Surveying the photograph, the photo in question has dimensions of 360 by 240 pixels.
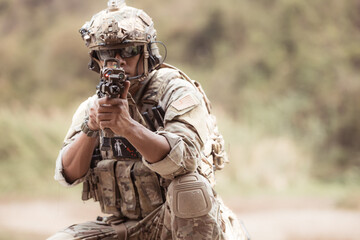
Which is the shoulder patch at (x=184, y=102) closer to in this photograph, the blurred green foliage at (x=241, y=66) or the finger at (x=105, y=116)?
the finger at (x=105, y=116)

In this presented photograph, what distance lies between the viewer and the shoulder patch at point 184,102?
318cm

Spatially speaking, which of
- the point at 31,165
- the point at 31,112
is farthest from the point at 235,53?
the point at 31,165

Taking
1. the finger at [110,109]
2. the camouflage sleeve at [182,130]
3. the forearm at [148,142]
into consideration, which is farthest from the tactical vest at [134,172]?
the finger at [110,109]

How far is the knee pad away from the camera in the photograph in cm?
308

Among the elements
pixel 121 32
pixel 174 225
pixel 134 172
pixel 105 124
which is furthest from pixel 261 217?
pixel 105 124

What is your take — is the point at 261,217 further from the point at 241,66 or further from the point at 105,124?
the point at 241,66

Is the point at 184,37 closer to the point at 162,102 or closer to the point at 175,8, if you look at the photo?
the point at 175,8

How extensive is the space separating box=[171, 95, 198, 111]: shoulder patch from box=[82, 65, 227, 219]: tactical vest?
14cm

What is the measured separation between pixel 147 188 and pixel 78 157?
432 mm

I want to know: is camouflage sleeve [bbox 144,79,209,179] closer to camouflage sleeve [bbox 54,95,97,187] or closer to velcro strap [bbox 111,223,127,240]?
camouflage sleeve [bbox 54,95,97,187]

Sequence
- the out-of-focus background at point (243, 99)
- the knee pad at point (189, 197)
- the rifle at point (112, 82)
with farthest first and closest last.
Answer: the out-of-focus background at point (243, 99)
the knee pad at point (189, 197)
the rifle at point (112, 82)

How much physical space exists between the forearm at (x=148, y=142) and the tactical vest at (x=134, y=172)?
1.15ft

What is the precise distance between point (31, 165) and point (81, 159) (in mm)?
6689

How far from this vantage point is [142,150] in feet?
9.71
